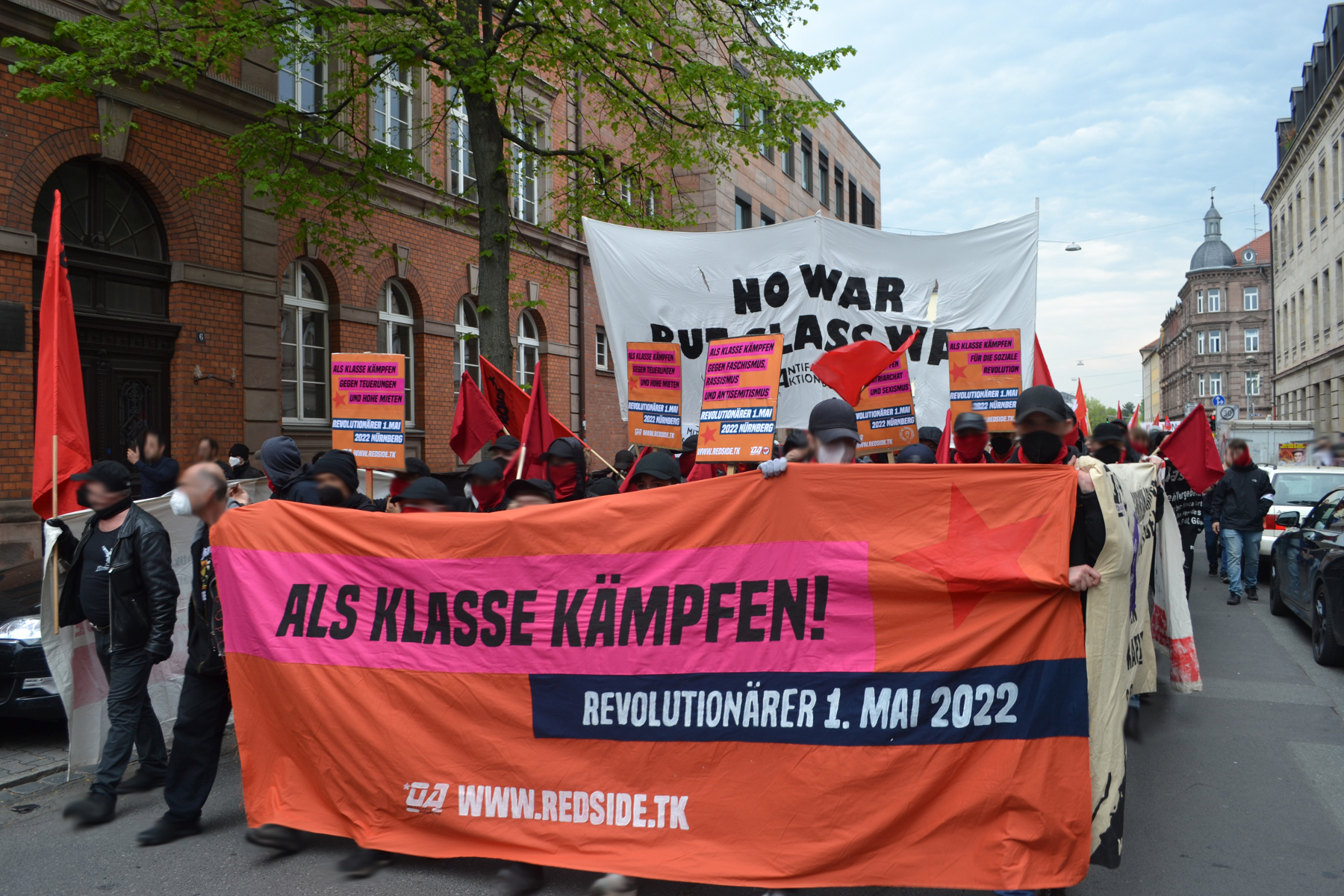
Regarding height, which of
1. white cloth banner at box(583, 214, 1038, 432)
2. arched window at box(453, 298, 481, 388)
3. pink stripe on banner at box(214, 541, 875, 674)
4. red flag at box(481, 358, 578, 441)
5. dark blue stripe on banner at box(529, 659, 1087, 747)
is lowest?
dark blue stripe on banner at box(529, 659, 1087, 747)

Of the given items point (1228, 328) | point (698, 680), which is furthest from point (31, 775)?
point (1228, 328)

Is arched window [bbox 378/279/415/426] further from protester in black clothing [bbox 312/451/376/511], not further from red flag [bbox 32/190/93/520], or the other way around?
protester in black clothing [bbox 312/451/376/511]

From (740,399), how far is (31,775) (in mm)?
4801

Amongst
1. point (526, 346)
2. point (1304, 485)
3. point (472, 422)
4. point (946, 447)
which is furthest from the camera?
point (526, 346)

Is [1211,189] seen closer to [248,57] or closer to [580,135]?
[580,135]

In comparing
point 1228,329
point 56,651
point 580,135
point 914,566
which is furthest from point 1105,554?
point 1228,329

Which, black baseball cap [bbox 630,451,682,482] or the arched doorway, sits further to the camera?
the arched doorway

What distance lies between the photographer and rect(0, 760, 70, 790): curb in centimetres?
524

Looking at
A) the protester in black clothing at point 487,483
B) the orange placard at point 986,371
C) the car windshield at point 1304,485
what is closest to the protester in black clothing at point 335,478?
the protester in black clothing at point 487,483

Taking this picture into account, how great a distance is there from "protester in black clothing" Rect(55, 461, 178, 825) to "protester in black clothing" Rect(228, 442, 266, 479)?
4122 mm

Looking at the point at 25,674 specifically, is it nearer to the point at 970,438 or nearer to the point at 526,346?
the point at 970,438

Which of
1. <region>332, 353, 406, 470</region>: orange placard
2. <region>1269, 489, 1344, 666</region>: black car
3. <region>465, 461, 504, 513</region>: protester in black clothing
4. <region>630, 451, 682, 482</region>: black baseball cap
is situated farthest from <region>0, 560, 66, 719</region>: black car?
<region>1269, 489, 1344, 666</region>: black car

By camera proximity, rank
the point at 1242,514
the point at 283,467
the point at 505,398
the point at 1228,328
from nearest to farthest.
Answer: the point at 283,467 → the point at 505,398 → the point at 1242,514 → the point at 1228,328

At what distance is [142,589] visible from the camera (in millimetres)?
4883
